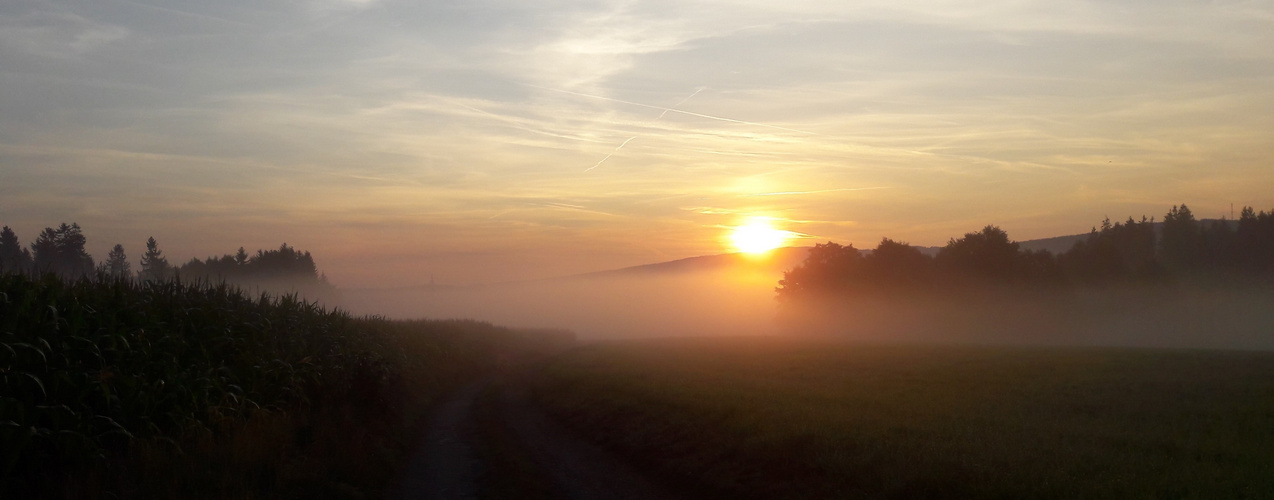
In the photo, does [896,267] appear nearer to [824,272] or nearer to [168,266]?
[824,272]

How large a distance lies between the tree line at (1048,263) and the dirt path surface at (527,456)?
5990 centimetres

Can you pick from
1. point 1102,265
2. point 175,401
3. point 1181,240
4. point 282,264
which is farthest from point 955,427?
point 282,264

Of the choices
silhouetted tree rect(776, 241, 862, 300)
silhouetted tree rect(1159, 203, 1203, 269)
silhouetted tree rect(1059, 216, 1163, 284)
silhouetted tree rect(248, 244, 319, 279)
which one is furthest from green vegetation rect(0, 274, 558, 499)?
silhouetted tree rect(248, 244, 319, 279)

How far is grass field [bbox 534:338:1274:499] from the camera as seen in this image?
390 inches

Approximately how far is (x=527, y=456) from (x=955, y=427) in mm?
8373

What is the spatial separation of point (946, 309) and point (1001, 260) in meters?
6.66

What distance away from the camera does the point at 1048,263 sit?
71438 mm

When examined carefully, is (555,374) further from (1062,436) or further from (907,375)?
(1062,436)

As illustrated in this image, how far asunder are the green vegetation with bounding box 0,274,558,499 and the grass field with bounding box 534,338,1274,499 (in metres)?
5.79

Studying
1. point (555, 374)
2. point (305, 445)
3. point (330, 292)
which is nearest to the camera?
point (305, 445)

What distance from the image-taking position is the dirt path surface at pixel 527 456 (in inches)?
496

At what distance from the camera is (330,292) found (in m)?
145

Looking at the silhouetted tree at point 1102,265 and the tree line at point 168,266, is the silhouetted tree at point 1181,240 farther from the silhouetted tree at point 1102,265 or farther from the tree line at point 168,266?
the tree line at point 168,266

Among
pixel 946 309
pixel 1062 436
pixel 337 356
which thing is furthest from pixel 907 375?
pixel 946 309
